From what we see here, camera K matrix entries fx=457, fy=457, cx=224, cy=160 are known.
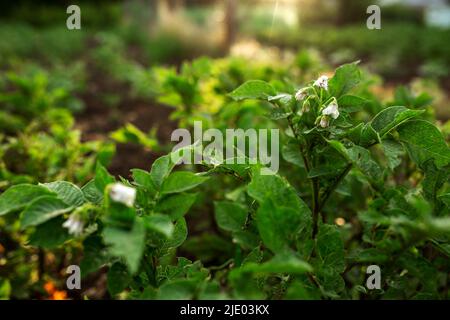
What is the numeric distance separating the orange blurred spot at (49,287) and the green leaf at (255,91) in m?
1.16

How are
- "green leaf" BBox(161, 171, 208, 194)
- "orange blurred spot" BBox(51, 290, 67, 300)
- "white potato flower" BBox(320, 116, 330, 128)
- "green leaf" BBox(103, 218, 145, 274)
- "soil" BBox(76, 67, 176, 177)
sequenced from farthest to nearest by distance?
"soil" BBox(76, 67, 176, 177)
"orange blurred spot" BBox(51, 290, 67, 300)
"white potato flower" BBox(320, 116, 330, 128)
"green leaf" BBox(161, 171, 208, 194)
"green leaf" BBox(103, 218, 145, 274)

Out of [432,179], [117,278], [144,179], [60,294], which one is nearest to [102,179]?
[144,179]

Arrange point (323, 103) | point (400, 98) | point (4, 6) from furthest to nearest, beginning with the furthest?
1. point (4, 6)
2. point (400, 98)
3. point (323, 103)

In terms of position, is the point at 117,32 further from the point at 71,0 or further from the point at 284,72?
the point at 284,72

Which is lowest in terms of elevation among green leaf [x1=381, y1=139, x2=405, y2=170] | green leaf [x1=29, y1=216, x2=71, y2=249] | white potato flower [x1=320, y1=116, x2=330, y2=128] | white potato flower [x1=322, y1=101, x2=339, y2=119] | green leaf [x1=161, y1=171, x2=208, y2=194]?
green leaf [x1=29, y1=216, x2=71, y2=249]

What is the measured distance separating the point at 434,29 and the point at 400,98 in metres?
8.42

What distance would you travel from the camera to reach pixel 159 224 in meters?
0.80

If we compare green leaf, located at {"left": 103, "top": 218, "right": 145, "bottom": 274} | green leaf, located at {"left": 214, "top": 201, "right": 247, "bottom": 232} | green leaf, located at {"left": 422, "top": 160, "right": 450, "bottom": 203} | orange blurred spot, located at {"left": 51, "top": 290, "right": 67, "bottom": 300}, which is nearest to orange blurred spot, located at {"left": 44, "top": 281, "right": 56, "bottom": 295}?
orange blurred spot, located at {"left": 51, "top": 290, "right": 67, "bottom": 300}

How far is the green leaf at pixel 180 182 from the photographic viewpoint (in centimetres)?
91

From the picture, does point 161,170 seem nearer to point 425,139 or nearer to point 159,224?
point 159,224

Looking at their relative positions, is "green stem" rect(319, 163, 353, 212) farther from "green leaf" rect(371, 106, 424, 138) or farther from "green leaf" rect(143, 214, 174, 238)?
"green leaf" rect(143, 214, 174, 238)

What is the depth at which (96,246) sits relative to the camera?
87 centimetres

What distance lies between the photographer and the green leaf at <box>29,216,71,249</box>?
0.83 m
